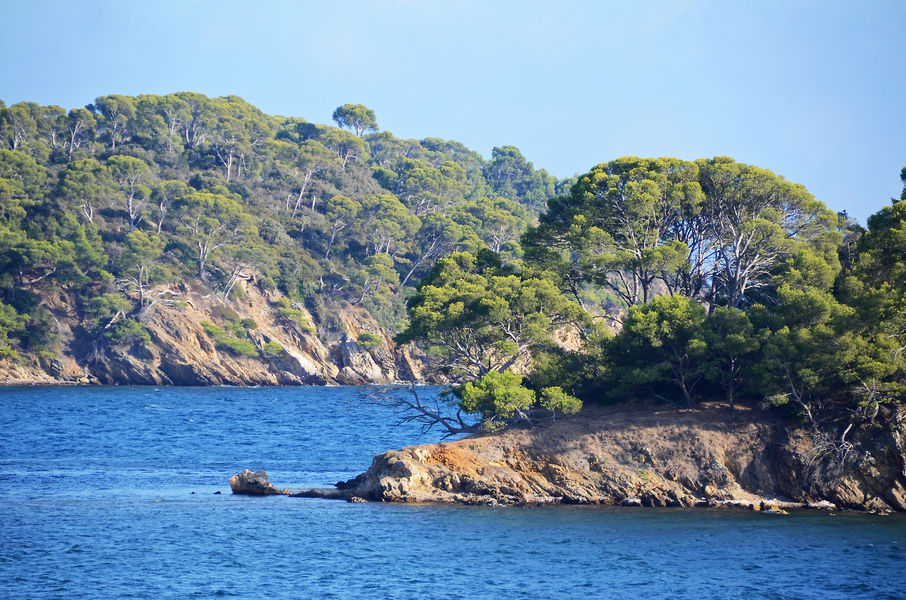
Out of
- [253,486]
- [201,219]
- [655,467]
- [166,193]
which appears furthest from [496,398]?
[166,193]

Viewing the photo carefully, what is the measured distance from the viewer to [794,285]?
36.2m

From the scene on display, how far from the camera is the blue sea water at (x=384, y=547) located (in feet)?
78.9

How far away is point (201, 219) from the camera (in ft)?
344

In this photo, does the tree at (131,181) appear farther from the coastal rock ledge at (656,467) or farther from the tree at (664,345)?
the tree at (664,345)

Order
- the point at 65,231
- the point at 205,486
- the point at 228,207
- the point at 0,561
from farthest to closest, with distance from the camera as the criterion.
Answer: the point at 228,207 < the point at 65,231 < the point at 205,486 < the point at 0,561

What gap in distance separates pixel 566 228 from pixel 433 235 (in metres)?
78.2

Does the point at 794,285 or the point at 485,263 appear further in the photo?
the point at 485,263

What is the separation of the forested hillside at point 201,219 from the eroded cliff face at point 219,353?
2.60 feet

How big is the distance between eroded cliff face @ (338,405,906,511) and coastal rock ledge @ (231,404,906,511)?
4cm

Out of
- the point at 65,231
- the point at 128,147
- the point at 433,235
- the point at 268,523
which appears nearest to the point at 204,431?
the point at 268,523

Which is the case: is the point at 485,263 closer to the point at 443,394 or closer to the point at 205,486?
the point at 443,394

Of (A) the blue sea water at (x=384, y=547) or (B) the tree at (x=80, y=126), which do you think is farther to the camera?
(B) the tree at (x=80, y=126)

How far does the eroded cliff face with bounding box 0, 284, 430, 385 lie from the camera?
95.2m

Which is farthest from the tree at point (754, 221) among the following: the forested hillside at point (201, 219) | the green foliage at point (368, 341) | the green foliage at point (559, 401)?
the green foliage at point (368, 341)
